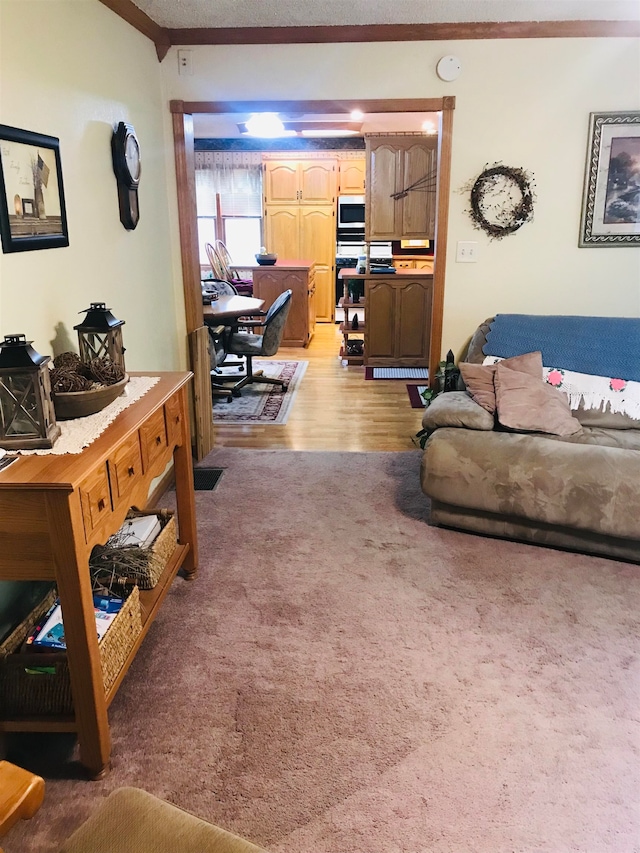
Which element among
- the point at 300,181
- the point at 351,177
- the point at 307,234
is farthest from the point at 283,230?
the point at 351,177

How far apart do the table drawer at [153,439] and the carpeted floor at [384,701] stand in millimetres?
685

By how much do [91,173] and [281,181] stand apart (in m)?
6.47

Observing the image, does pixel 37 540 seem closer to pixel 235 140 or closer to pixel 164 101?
pixel 164 101

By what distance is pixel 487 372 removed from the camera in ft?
11.1

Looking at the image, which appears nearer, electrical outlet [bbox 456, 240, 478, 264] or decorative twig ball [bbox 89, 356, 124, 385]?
decorative twig ball [bbox 89, 356, 124, 385]

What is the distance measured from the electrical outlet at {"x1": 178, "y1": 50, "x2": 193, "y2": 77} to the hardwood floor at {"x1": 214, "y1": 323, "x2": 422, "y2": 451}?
2234 millimetres

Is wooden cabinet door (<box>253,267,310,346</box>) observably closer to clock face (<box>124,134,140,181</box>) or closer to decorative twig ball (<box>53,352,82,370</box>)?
clock face (<box>124,134,140,181</box>)

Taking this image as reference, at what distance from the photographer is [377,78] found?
3619 mm

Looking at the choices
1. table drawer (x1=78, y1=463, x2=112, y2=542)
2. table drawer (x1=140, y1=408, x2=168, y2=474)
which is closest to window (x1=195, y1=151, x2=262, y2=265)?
table drawer (x1=140, y1=408, x2=168, y2=474)

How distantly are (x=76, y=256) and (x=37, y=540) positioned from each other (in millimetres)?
1355

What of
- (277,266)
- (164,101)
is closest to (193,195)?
(164,101)

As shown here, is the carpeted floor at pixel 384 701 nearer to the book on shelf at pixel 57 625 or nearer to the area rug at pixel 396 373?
the book on shelf at pixel 57 625

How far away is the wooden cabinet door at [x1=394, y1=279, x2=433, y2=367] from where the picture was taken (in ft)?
20.3

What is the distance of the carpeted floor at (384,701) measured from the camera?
1650 millimetres
